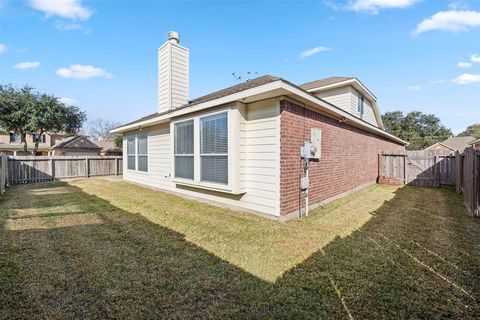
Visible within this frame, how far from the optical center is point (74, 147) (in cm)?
2909

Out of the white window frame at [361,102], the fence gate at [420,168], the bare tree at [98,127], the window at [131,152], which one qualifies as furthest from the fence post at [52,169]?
the bare tree at [98,127]

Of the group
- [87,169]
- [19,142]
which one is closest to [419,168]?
[87,169]

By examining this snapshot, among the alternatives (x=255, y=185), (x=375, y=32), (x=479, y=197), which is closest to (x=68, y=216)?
(x=255, y=185)

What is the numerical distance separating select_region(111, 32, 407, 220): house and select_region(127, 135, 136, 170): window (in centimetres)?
180

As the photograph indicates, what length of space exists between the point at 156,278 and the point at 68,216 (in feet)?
12.8

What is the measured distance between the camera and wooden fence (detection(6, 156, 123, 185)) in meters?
12.2

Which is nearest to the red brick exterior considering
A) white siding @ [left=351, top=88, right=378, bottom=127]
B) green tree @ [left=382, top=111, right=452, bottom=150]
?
white siding @ [left=351, top=88, right=378, bottom=127]

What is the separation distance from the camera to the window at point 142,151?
997 cm

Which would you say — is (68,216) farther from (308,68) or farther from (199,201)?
(308,68)

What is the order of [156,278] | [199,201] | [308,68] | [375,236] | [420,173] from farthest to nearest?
[308,68], [420,173], [199,201], [375,236], [156,278]

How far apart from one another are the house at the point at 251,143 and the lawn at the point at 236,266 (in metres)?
0.76

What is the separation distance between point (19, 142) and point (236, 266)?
37596 mm

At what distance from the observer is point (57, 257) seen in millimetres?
3252

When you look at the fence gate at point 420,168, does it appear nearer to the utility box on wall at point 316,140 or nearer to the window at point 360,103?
the window at point 360,103
